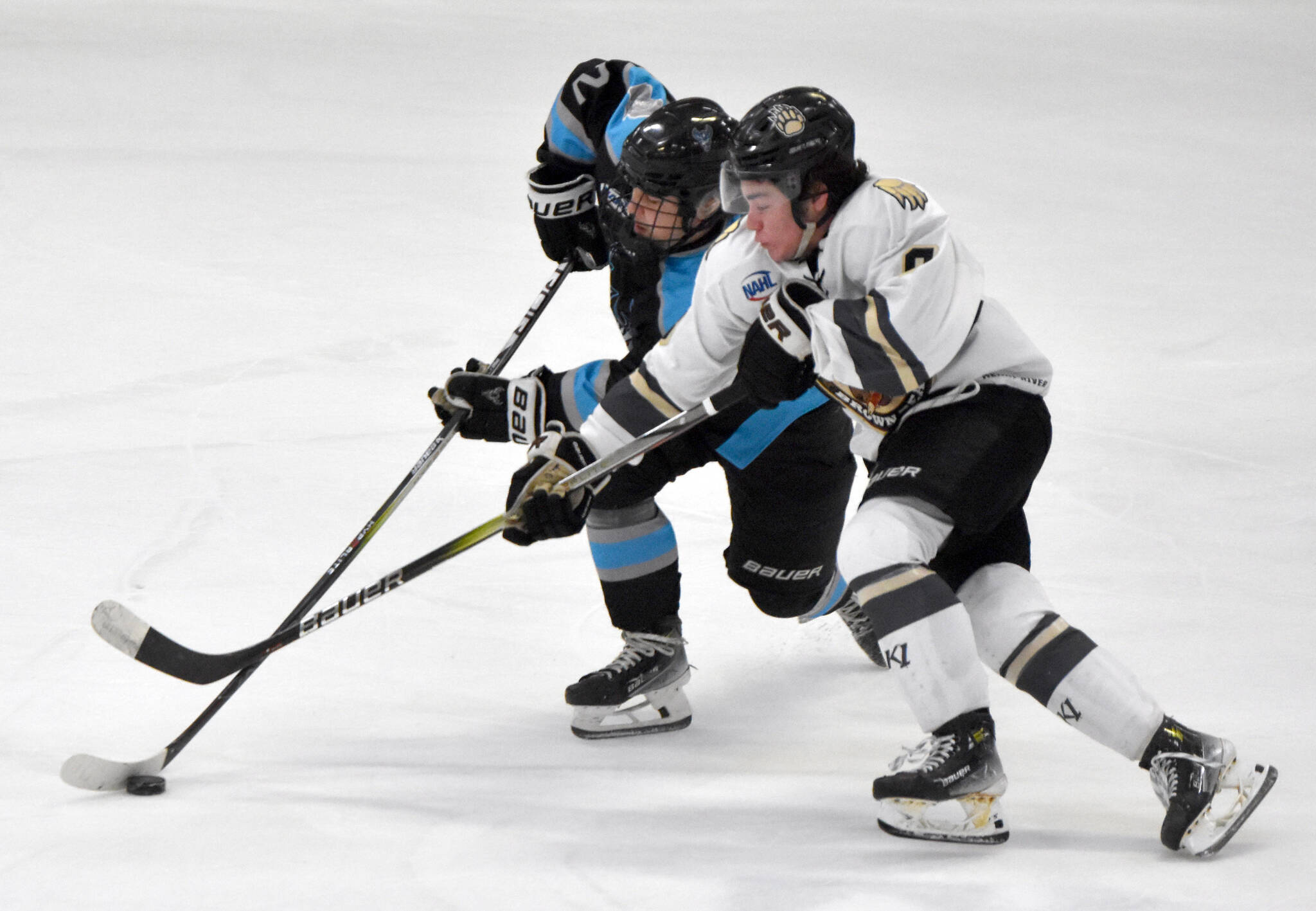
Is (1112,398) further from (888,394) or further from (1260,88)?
(1260,88)

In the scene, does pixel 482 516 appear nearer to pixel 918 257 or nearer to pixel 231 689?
pixel 231 689

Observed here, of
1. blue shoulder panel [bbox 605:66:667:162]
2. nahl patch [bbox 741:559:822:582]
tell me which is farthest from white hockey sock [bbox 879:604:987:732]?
blue shoulder panel [bbox 605:66:667:162]

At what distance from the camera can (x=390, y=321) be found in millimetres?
4641

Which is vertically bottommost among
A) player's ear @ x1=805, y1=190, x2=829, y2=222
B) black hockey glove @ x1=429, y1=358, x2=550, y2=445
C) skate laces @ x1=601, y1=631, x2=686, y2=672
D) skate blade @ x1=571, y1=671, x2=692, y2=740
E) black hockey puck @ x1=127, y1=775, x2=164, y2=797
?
skate blade @ x1=571, y1=671, x2=692, y2=740

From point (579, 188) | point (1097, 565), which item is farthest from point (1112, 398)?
point (579, 188)

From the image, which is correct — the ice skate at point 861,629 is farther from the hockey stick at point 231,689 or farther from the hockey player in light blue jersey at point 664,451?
the hockey stick at point 231,689

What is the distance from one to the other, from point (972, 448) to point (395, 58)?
675 cm

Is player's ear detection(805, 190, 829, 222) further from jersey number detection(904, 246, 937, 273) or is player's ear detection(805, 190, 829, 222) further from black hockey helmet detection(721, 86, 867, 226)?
jersey number detection(904, 246, 937, 273)

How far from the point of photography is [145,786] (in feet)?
7.40

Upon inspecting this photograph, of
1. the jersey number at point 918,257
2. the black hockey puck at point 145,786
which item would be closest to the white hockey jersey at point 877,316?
the jersey number at point 918,257

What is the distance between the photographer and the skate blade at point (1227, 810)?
2033 mm

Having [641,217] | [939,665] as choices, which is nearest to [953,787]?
[939,665]

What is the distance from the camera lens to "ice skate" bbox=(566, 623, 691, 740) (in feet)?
8.64

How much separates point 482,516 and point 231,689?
3.66 ft
